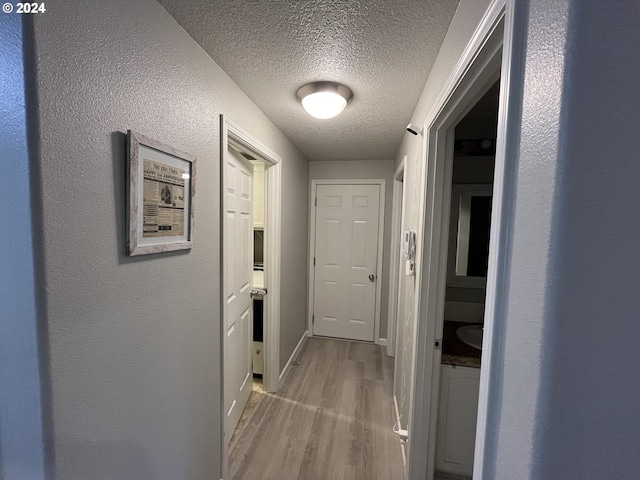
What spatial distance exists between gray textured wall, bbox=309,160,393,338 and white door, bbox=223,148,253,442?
1.38m

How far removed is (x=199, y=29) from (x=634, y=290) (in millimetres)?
1504

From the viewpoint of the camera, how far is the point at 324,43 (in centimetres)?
119

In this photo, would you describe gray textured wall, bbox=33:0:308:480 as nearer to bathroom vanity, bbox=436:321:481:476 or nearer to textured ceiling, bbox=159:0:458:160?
textured ceiling, bbox=159:0:458:160

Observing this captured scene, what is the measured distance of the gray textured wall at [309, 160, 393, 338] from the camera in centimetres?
336

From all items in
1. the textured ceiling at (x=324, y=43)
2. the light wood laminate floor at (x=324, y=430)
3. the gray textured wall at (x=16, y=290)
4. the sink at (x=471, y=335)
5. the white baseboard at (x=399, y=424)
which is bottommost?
the light wood laminate floor at (x=324, y=430)

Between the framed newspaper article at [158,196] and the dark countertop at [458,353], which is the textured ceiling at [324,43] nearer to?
the framed newspaper article at [158,196]

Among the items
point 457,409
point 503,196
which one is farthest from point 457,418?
point 503,196

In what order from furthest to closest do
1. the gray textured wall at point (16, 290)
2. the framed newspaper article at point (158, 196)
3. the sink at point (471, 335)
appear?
the sink at point (471, 335) → the framed newspaper article at point (158, 196) → the gray textured wall at point (16, 290)

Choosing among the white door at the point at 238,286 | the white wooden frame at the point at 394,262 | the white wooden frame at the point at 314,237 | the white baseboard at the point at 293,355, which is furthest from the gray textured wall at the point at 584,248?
the white wooden frame at the point at 314,237

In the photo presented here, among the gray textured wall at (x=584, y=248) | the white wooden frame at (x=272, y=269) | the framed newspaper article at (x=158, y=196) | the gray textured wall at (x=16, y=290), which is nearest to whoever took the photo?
the gray textured wall at (x=584, y=248)

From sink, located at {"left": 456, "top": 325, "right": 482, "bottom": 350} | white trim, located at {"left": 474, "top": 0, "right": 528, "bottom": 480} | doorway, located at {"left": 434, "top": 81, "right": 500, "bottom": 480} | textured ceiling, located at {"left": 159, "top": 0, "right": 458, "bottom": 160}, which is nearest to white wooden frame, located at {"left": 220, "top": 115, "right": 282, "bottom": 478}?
textured ceiling, located at {"left": 159, "top": 0, "right": 458, "bottom": 160}

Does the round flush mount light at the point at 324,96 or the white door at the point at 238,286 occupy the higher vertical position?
the round flush mount light at the point at 324,96

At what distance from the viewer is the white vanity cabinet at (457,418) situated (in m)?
1.52

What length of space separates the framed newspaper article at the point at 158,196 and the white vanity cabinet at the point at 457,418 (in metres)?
1.53
